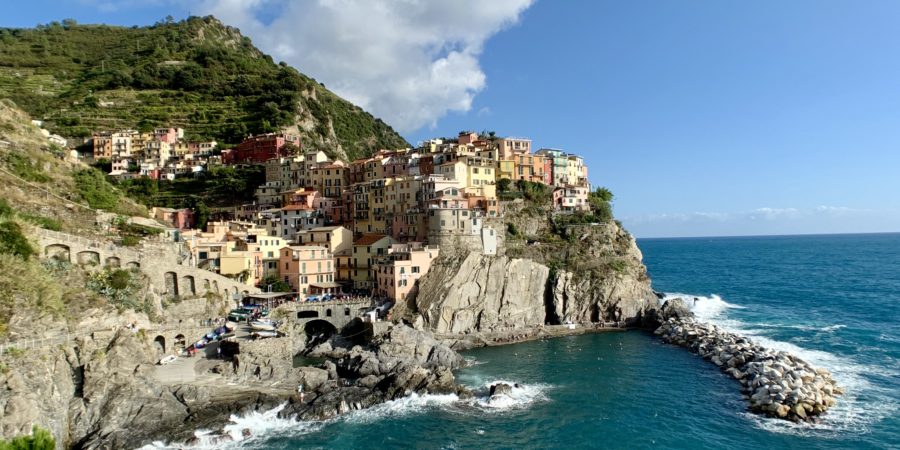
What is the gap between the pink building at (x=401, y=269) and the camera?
5491 centimetres

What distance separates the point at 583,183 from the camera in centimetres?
8544

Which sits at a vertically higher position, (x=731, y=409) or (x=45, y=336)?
(x=45, y=336)

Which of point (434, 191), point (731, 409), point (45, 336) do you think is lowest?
point (731, 409)

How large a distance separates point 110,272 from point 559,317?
44.0 m

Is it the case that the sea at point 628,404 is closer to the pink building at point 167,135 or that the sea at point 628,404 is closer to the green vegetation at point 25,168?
the green vegetation at point 25,168

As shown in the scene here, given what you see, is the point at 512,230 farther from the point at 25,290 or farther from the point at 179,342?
the point at 25,290

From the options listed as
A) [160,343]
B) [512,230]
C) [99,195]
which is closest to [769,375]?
[512,230]

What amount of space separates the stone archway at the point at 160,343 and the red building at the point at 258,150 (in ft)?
164

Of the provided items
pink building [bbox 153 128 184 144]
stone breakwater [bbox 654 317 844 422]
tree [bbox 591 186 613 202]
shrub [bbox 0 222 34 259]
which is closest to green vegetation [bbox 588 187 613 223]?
tree [bbox 591 186 613 202]

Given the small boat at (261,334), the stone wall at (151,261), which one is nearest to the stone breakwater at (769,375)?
the small boat at (261,334)

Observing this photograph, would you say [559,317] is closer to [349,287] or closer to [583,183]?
[349,287]

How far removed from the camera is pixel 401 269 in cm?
5516

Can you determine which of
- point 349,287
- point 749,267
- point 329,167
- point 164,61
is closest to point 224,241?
point 349,287

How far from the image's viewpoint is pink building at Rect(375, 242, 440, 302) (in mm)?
54906
